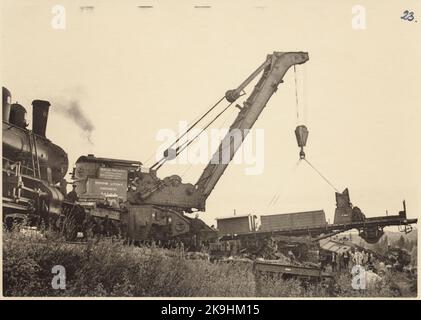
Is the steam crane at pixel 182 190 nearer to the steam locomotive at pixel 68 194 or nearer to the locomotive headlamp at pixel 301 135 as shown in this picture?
the steam locomotive at pixel 68 194

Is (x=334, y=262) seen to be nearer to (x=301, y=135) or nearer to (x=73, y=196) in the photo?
(x=301, y=135)

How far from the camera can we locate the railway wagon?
10.9 m

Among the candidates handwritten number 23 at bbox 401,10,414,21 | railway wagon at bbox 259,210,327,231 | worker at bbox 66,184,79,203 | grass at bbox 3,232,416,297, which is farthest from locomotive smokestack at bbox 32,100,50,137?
handwritten number 23 at bbox 401,10,414,21

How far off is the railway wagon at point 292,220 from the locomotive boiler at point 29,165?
4.74 metres

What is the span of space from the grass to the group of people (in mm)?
594

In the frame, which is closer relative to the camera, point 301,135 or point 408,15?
point 408,15

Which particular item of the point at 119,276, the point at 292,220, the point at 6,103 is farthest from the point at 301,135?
the point at 6,103

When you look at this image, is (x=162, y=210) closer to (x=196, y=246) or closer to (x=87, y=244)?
(x=196, y=246)

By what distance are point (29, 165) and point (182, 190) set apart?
3.47 metres

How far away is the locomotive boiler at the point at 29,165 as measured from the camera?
947cm

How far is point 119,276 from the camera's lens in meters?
9.01

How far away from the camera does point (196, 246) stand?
11180 mm

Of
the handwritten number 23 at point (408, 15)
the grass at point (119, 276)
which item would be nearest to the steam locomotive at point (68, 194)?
the grass at point (119, 276)

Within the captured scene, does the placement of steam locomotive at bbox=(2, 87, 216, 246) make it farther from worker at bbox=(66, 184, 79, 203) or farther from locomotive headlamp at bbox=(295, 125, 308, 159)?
locomotive headlamp at bbox=(295, 125, 308, 159)
